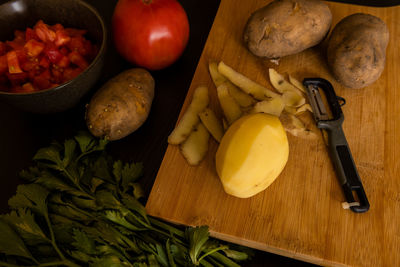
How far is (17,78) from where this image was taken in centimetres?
102

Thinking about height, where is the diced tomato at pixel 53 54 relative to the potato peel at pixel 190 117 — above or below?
above

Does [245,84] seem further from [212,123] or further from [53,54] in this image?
[53,54]

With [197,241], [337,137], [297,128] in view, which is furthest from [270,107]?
[197,241]

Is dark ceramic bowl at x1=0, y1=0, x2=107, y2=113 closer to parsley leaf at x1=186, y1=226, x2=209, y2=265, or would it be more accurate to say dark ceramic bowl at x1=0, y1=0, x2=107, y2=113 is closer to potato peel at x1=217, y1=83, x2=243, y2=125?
potato peel at x1=217, y1=83, x2=243, y2=125

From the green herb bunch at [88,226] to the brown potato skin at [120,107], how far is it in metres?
0.06

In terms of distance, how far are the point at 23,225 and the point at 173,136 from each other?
1.59ft

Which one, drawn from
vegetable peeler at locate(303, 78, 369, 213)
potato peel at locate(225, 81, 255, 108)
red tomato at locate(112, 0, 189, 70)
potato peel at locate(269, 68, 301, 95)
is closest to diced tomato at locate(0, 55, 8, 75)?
red tomato at locate(112, 0, 189, 70)

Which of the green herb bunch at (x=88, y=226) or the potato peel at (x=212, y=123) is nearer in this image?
the green herb bunch at (x=88, y=226)

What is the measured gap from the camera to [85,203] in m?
0.88

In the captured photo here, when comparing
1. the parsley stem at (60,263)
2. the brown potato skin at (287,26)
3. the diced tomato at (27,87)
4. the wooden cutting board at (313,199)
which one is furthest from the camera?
the brown potato skin at (287,26)

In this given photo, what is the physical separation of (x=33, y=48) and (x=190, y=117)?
0.56 m

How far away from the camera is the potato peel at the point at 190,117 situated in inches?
40.6

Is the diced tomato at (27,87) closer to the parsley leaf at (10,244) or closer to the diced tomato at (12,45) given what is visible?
the diced tomato at (12,45)

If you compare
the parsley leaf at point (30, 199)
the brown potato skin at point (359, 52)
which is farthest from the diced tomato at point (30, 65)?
the brown potato skin at point (359, 52)
